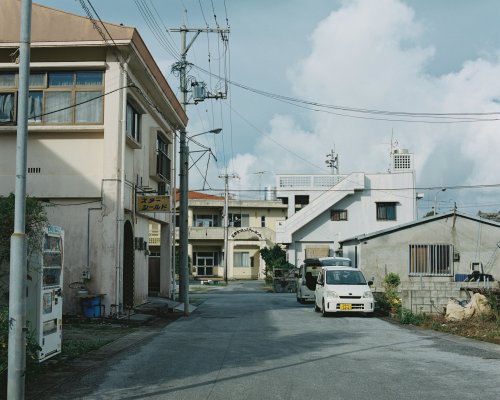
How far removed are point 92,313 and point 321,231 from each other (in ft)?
102

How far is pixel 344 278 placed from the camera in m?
22.0

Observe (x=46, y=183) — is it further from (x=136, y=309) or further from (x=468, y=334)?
(x=468, y=334)

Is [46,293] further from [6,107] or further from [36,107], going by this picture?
[6,107]

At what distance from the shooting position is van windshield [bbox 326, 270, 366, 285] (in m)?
21.7

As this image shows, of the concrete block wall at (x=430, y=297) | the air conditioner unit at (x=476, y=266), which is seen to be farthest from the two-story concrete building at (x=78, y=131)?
the air conditioner unit at (x=476, y=266)

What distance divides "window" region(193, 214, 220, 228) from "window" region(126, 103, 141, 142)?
132ft

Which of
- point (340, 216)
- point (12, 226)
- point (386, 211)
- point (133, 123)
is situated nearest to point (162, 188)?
point (133, 123)

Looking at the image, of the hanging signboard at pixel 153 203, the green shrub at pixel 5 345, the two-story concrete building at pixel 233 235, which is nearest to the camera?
the green shrub at pixel 5 345

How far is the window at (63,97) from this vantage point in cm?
1902

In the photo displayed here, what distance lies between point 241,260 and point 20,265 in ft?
177

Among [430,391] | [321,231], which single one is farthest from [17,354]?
[321,231]

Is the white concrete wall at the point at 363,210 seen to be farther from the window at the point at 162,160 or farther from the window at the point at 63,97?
the window at the point at 63,97

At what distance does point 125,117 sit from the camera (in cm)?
1916

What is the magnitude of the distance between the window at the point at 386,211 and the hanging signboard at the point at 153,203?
2999 centimetres
